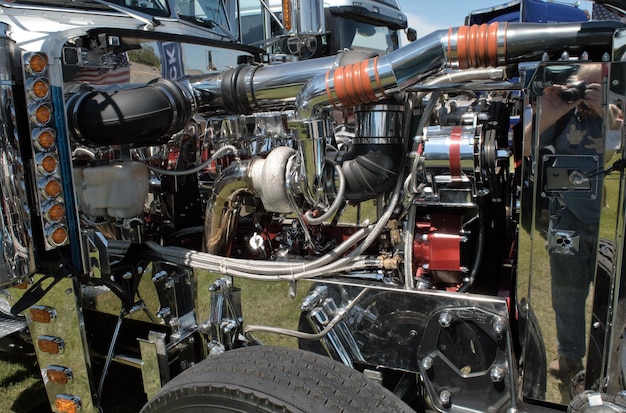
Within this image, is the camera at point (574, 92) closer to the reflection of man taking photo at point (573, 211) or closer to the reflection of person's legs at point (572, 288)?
the reflection of man taking photo at point (573, 211)

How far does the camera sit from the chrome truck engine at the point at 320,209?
1.60m

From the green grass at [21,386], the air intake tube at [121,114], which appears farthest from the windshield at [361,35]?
the air intake tube at [121,114]

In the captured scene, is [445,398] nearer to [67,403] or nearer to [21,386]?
[67,403]

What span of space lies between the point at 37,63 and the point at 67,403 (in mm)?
1305

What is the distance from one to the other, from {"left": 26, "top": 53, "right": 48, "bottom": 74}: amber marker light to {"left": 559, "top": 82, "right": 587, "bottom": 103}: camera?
1607mm

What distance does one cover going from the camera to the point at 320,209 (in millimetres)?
2025

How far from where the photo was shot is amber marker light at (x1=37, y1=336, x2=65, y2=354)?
2.22m

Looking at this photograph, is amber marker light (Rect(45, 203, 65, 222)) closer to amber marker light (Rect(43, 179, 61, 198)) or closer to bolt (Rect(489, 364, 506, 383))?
amber marker light (Rect(43, 179, 61, 198))

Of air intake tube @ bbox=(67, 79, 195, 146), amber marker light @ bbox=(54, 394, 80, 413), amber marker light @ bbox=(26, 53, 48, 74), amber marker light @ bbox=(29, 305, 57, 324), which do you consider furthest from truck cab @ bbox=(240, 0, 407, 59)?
amber marker light @ bbox=(54, 394, 80, 413)

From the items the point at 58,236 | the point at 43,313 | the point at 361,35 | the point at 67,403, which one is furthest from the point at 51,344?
the point at 361,35

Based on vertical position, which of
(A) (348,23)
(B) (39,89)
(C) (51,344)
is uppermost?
(A) (348,23)

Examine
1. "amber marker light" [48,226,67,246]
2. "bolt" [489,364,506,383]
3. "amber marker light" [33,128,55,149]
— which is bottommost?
"bolt" [489,364,506,383]

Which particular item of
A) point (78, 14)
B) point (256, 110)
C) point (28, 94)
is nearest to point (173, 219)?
→ point (256, 110)

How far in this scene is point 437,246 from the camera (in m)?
1.91
